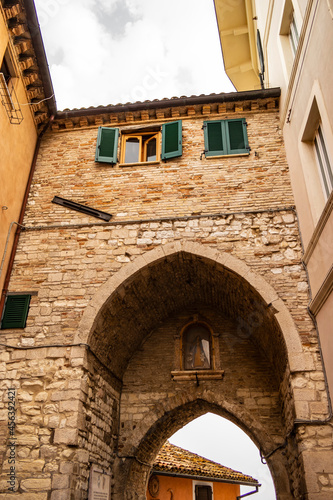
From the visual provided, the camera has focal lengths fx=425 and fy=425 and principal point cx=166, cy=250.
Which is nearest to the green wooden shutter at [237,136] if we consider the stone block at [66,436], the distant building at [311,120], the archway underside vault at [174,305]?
the distant building at [311,120]

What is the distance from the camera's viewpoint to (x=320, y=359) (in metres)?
5.86

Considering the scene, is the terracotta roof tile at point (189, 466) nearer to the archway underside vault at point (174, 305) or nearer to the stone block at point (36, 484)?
the archway underside vault at point (174, 305)

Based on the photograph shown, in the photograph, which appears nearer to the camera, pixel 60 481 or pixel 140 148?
pixel 60 481

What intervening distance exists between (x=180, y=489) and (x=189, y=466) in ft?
2.19

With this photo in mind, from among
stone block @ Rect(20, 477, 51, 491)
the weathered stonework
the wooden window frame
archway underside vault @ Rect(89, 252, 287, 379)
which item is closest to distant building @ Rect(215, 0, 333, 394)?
the weathered stonework

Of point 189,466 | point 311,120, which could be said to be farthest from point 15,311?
point 189,466

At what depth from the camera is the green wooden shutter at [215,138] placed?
26.9 feet

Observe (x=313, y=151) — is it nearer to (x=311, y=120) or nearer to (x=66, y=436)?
(x=311, y=120)

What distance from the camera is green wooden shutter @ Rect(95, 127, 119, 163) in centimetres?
838

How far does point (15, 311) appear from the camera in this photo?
22.3ft

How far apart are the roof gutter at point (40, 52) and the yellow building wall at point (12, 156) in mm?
459

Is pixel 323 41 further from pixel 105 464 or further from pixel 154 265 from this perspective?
pixel 105 464

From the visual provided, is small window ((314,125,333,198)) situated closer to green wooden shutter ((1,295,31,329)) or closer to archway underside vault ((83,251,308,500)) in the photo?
archway underside vault ((83,251,308,500))

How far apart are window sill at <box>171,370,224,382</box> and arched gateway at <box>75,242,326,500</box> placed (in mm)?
19
